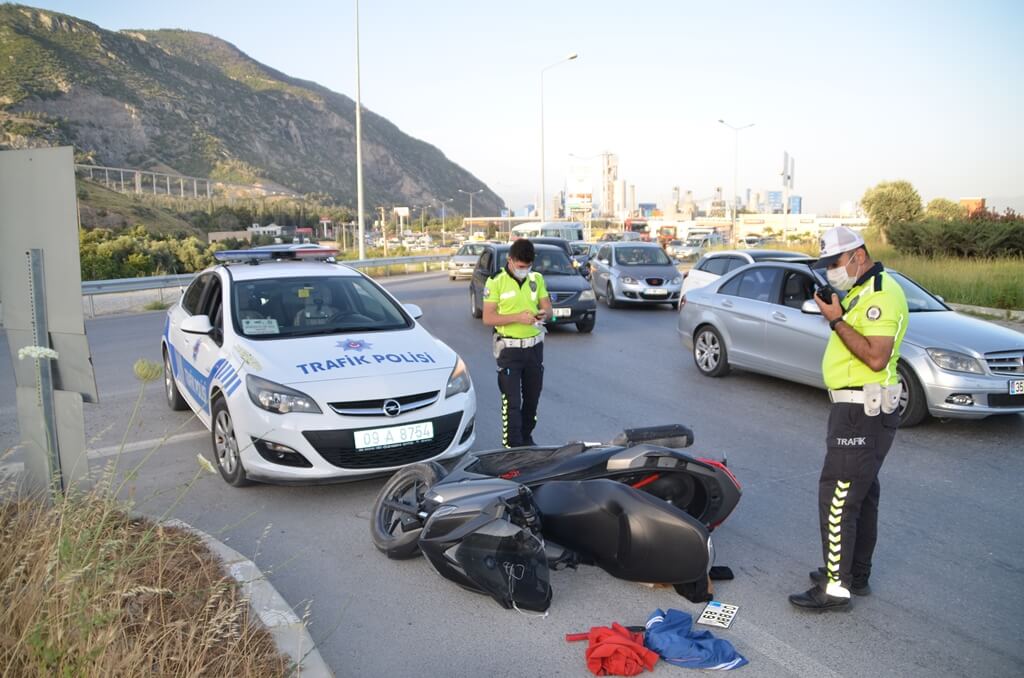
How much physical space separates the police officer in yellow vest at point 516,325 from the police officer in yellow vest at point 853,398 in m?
2.73

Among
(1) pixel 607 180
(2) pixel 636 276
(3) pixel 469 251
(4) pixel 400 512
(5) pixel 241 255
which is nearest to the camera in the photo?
(4) pixel 400 512

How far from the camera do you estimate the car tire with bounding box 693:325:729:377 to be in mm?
10203

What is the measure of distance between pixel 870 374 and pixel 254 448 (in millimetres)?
3876

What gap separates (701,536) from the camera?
3.86 meters

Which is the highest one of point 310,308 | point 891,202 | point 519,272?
point 891,202

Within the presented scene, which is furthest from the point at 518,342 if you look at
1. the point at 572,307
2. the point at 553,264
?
the point at 553,264

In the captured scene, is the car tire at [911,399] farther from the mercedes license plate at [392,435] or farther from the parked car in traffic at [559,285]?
the parked car in traffic at [559,285]

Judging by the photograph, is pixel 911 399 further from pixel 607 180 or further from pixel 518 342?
pixel 607 180

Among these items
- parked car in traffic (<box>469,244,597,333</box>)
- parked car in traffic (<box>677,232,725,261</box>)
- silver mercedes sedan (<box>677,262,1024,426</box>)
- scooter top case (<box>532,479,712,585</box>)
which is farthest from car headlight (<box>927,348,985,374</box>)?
parked car in traffic (<box>677,232,725,261</box>)

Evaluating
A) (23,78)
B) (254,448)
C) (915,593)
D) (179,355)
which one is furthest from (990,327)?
(23,78)

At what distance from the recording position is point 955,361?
7250 millimetres

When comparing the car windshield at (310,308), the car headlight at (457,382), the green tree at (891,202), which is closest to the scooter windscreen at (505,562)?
the car headlight at (457,382)

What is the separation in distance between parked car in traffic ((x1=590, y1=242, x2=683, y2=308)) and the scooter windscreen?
1530 cm

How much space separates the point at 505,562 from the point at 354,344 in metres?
2.72
